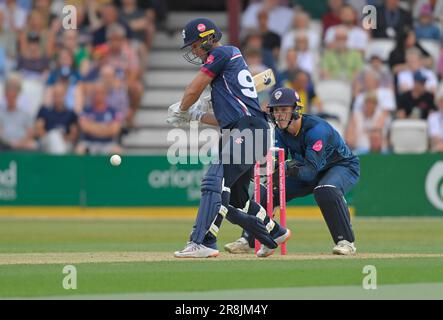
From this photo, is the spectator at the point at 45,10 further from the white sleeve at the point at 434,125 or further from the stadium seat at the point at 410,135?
the white sleeve at the point at 434,125

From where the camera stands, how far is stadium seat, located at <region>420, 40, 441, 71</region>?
23312 mm

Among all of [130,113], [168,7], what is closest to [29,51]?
[130,113]

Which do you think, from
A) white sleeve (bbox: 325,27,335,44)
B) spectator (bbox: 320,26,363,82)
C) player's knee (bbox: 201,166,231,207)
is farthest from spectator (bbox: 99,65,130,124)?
player's knee (bbox: 201,166,231,207)

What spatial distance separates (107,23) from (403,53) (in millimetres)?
5988

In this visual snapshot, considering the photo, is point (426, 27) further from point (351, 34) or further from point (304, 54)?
point (304, 54)

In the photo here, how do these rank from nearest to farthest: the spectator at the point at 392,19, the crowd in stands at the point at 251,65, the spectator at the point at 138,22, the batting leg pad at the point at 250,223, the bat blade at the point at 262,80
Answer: the batting leg pad at the point at 250,223
the bat blade at the point at 262,80
the crowd in stands at the point at 251,65
the spectator at the point at 392,19
the spectator at the point at 138,22

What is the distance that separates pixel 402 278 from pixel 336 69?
13.0 metres

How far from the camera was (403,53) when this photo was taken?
22.9 m

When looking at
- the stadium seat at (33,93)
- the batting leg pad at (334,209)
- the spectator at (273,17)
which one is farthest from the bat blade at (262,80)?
the spectator at (273,17)

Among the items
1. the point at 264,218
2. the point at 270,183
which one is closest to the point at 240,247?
the point at 270,183

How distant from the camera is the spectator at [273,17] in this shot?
24297mm

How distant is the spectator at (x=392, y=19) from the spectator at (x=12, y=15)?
7302 millimetres

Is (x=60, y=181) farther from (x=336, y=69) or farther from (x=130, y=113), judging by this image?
(x=336, y=69)

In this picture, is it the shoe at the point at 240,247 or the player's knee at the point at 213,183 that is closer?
the player's knee at the point at 213,183
